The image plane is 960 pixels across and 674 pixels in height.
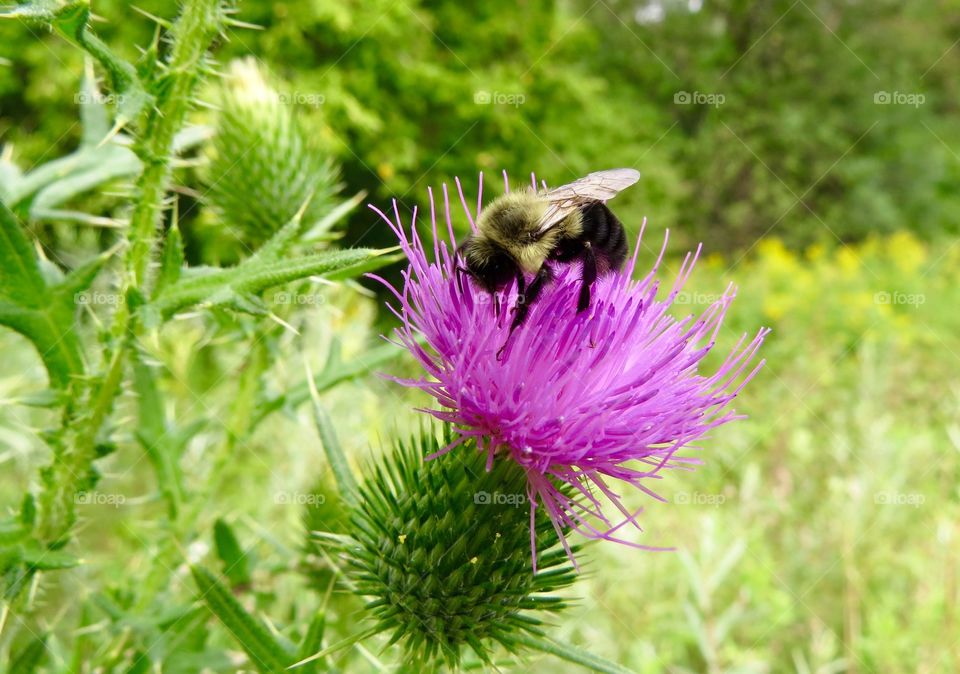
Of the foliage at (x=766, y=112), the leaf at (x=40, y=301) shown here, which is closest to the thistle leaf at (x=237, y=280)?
the leaf at (x=40, y=301)

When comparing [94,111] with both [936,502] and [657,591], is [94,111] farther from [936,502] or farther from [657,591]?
→ [936,502]

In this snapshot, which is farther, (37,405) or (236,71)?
(236,71)

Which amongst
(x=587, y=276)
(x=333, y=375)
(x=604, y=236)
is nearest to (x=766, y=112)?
(x=333, y=375)

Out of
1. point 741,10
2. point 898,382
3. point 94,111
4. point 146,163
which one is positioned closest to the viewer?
point 146,163

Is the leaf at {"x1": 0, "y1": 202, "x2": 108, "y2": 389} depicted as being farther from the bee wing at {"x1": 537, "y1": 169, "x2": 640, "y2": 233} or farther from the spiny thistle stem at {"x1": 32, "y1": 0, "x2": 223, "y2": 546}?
the bee wing at {"x1": 537, "y1": 169, "x2": 640, "y2": 233}

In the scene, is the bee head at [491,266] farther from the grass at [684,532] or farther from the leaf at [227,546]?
the leaf at [227,546]

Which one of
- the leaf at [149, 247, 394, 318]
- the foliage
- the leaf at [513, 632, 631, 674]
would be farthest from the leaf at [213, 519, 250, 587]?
the foliage

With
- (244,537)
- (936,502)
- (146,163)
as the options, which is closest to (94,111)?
(146,163)

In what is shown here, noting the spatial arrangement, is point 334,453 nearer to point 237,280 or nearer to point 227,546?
point 237,280

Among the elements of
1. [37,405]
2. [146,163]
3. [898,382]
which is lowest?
[37,405]
